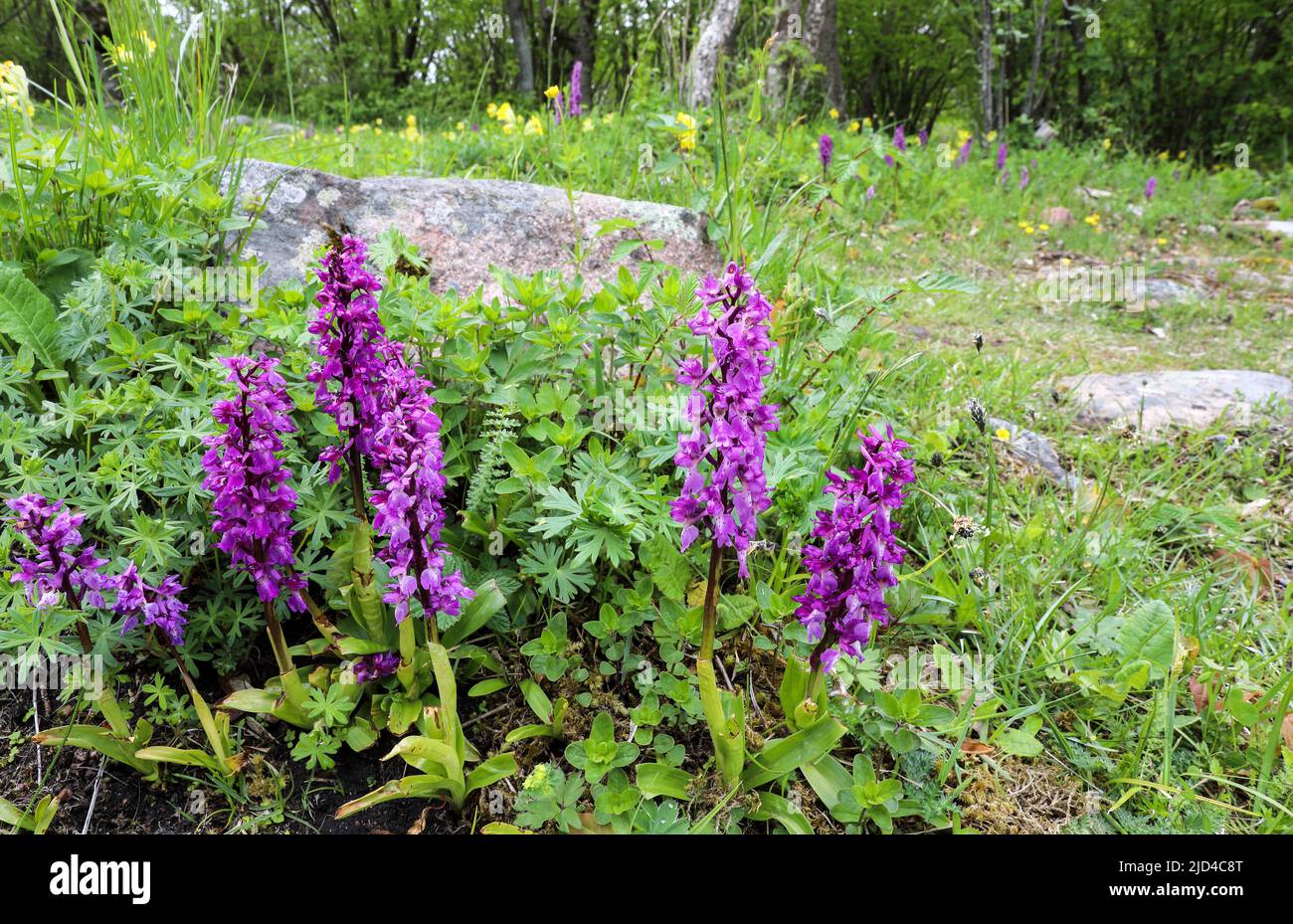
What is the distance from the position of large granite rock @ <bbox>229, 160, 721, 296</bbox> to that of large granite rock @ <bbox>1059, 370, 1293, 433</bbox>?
2.01m

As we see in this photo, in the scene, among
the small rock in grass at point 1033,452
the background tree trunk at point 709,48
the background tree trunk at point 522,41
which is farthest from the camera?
the background tree trunk at point 522,41

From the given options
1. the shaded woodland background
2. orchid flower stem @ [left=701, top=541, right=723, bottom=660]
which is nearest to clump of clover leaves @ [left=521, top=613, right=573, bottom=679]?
orchid flower stem @ [left=701, top=541, right=723, bottom=660]

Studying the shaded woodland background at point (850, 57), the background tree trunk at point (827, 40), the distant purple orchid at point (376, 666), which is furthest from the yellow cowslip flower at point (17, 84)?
the background tree trunk at point (827, 40)

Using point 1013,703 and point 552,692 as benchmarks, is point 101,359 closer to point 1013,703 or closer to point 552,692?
point 552,692

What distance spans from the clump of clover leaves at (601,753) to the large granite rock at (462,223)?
2041 millimetres

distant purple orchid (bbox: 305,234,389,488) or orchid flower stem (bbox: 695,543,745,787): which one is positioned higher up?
distant purple orchid (bbox: 305,234,389,488)

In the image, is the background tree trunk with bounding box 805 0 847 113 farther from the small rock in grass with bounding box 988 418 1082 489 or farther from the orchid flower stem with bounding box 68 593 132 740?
the orchid flower stem with bounding box 68 593 132 740

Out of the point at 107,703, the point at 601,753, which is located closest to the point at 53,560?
the point at 107,703

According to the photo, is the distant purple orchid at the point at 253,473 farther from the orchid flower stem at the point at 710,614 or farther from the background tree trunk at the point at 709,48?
the background tree trunk at the point at 709,48

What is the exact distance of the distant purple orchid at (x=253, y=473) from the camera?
166cm

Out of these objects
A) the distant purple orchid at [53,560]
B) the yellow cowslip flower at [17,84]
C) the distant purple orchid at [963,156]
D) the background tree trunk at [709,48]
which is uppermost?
the background tree trunk at [709,48]

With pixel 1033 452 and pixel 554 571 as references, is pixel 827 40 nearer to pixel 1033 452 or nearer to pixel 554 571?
pixel 1033 452

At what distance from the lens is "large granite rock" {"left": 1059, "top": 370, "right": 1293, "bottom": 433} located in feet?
11.9

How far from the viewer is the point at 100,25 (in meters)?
12.6
